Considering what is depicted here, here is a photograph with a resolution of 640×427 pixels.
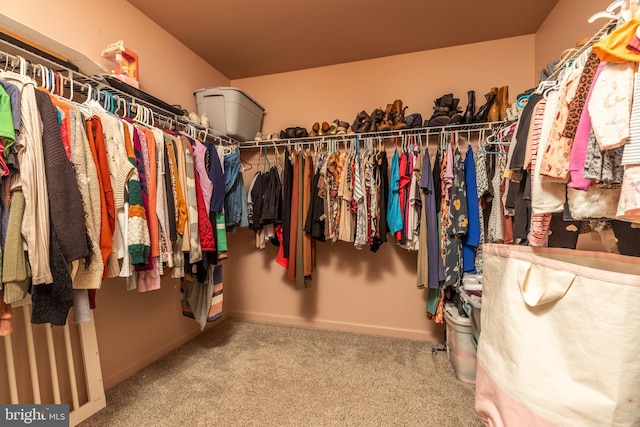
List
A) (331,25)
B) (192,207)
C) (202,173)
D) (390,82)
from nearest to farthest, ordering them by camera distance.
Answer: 1. (192,207)
2. (202,173)
3. (331,25)
4. (390,82)

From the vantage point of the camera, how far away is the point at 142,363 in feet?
6.31

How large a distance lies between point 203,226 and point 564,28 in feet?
8.17

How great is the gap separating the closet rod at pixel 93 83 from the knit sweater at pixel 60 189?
265mm

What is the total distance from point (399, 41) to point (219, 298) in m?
2.41

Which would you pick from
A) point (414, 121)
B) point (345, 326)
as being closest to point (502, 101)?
point (414, 121)

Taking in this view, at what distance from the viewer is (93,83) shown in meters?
1.39

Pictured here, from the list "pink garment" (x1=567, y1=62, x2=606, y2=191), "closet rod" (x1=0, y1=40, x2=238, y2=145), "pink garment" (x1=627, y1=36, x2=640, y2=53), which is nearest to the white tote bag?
"pink garment" (x1=567, y1=62, x2=606, y2=191)

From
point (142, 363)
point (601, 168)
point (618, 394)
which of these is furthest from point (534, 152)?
point (142, 363)

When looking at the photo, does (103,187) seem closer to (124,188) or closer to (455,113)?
(124,188)

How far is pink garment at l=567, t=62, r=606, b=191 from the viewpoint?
0.75 metres

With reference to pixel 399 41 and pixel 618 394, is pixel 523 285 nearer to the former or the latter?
pixel 618 394

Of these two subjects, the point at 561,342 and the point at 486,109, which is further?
the point at 486,109

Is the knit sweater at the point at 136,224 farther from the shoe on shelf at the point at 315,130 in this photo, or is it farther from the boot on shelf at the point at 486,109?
the boot on shelf at the point at 486,109

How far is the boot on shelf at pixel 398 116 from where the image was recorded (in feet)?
6.90
